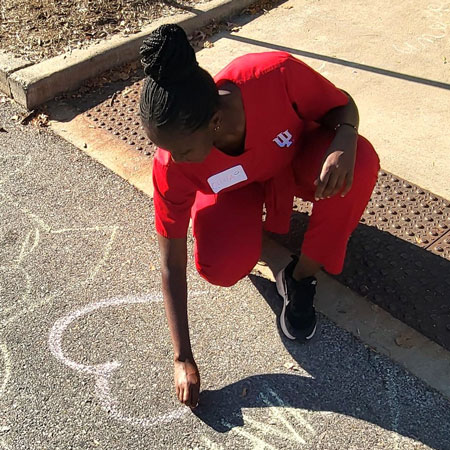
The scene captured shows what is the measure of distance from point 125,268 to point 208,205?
0.56 m

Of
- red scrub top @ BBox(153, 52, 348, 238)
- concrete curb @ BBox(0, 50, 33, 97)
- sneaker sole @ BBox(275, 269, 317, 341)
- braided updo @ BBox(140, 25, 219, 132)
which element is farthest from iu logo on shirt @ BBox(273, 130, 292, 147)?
concrete curb @ BBox(0, 50, 33, 97)

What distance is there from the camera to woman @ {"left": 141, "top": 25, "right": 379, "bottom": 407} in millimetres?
1941

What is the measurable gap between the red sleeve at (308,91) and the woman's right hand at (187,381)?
3.28 ft

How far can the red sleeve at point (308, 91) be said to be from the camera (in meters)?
2.26

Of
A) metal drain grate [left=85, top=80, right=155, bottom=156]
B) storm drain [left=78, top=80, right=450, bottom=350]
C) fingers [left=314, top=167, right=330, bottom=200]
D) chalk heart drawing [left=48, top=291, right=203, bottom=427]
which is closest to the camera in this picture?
fingers [left=314, top=167, right=330, bottom=200]

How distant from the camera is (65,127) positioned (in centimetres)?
381

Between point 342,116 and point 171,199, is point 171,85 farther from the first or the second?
point 342,116

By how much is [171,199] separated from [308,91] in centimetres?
62

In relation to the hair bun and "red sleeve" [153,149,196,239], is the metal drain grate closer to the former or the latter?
"red sleeve" [153,149,196,239]

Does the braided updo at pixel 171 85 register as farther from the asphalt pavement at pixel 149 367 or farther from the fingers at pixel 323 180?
the asphalt pavement at pixel 149 367

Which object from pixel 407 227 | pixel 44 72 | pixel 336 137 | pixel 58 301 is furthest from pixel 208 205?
pixel 44 72

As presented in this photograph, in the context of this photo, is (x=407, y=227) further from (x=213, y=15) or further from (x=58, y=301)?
(x=213, y=15)

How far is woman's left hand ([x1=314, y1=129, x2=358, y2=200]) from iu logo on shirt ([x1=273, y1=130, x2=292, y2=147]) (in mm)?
188

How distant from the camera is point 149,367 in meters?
2.47
